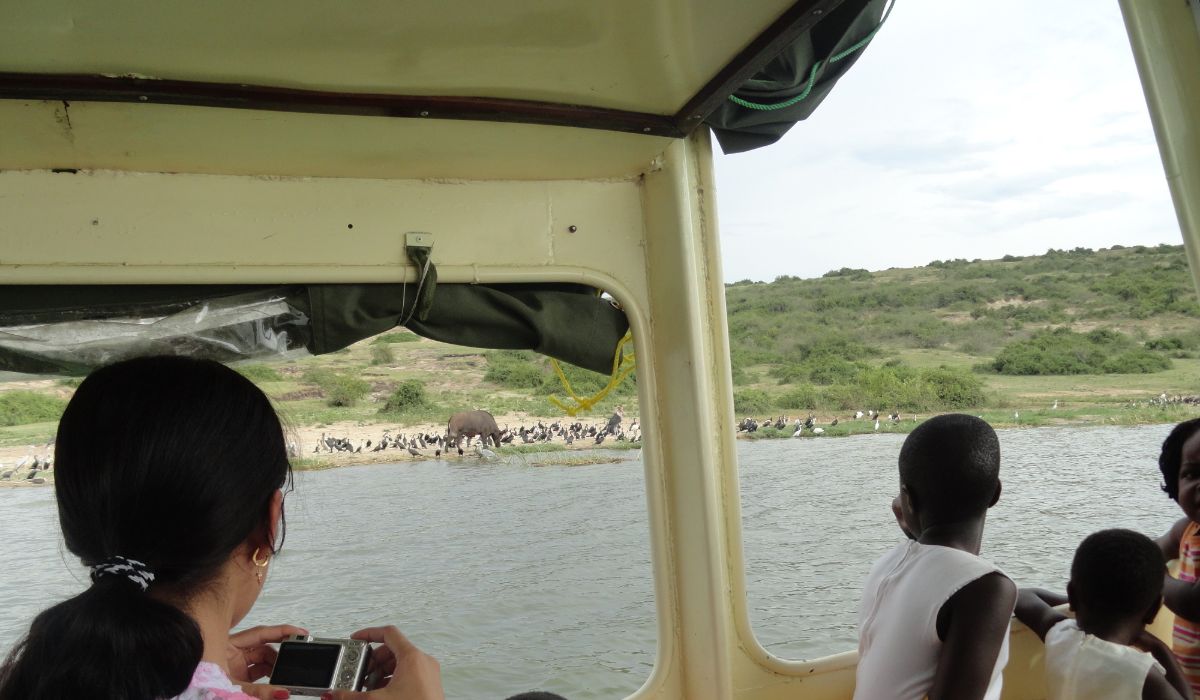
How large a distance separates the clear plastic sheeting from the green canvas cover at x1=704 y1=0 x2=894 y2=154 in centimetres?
121

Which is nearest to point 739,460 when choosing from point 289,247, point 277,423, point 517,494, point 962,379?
point 517,494

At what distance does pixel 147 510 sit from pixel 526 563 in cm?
177

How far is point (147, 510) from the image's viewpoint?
0.89 meters

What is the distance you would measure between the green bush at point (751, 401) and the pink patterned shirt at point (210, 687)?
1.80 meters

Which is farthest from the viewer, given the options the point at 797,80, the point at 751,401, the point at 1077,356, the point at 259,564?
the point at 1077,356

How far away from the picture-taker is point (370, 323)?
85.8 inches

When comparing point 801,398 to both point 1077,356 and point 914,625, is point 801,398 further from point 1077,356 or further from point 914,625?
point 914,625

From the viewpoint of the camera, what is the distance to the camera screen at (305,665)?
108 centimetres

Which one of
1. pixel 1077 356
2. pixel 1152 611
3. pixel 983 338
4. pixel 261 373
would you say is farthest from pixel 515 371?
pixel 1077 356

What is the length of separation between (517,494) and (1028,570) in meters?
1.74

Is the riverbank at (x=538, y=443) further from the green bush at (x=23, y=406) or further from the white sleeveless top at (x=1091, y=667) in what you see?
the white sleeveless top at (x=1091, y=667)

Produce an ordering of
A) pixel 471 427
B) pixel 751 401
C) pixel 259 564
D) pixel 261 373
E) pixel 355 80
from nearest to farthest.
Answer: pixel 259 564, pixel 355 80, pixel 261 373, pixel 471 427, pixel 751 401

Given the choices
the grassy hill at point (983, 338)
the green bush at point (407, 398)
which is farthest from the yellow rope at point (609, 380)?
the grassy hill at point (983, 338)

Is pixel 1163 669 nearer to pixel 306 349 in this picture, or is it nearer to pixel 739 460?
pixel 739 460
